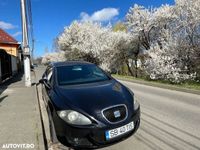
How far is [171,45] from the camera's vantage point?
14.9 m

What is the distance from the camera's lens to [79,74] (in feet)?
18.9

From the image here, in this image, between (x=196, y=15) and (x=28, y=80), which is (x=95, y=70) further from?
(x=196, y=15)

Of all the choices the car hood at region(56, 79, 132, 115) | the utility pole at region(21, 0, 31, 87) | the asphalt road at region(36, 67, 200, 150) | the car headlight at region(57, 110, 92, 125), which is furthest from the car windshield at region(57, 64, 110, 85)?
the utility pole at region(21, 0, 31, 87)

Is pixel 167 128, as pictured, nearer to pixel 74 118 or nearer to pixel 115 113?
pixel 115 113

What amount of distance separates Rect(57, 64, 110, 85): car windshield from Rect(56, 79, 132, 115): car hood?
0.40 metres

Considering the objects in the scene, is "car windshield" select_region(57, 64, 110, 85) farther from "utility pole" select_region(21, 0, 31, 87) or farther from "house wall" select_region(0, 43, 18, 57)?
"house wall" select_region(0, 43, 18, 57)

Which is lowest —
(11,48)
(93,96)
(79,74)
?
(93,96)

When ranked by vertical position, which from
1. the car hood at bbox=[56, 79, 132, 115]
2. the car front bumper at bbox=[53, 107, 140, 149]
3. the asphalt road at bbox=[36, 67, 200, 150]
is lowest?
the asphalt road at bbox=[36, 67, 200, 150]

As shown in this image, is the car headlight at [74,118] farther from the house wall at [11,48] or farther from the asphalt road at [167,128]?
the house wall at [11,48]

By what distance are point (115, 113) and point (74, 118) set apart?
28.0 inches

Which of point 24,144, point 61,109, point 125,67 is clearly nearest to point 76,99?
point 61,109

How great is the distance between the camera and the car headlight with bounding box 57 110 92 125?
3865 mm

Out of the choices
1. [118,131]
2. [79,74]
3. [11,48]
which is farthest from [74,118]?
[11,48]

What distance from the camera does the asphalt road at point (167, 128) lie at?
436 cm
